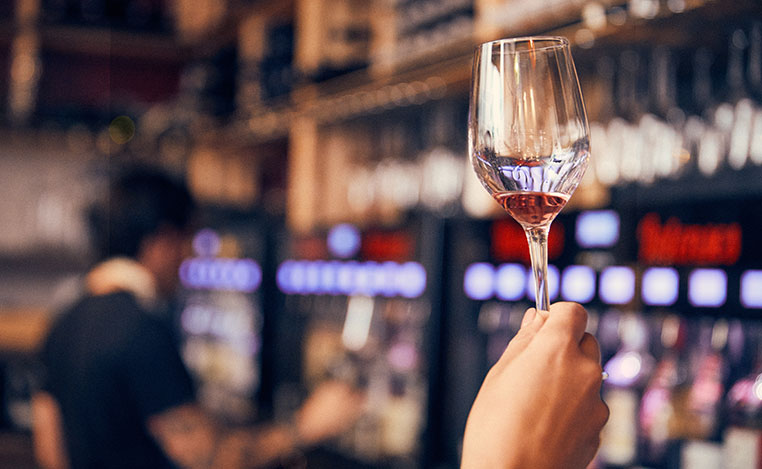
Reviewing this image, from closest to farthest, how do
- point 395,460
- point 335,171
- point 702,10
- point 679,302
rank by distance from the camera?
1. point 679,302
2. point 702,10
3. point 395,460
4. point 335,171

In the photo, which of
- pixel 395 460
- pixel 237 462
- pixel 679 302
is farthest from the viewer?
pixel 237 462

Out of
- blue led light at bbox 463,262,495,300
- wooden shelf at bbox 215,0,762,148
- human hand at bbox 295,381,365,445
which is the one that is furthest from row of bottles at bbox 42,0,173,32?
blue led light at bbox 463,262,495,300

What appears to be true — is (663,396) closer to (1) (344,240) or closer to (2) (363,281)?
(2) (363,281)

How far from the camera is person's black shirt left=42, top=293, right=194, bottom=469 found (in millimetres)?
2211

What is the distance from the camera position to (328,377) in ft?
9.21

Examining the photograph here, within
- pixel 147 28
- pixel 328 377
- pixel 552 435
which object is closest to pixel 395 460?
pixel 328 377

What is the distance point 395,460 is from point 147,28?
3634 millimetres

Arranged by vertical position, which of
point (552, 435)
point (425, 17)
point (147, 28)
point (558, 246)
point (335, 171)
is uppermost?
point (147, 28)

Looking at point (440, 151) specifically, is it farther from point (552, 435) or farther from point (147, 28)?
point (147, 28)

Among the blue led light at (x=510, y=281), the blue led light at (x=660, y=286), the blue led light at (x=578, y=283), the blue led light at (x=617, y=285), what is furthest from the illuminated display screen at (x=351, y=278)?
the blue led light at (x=660, y=286)

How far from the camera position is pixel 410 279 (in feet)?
7.89

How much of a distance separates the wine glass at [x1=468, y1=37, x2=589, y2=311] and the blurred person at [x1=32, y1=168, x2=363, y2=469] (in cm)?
166

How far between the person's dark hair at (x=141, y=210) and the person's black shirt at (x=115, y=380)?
0.25 meters

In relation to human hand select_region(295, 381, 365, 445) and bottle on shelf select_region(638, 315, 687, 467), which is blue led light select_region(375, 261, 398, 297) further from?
bottle on shelf select_region(638, 315, 687, 467)
